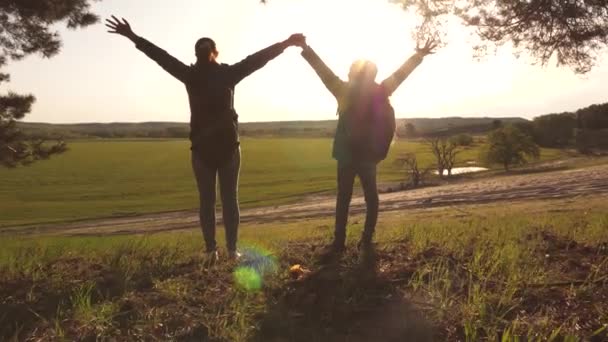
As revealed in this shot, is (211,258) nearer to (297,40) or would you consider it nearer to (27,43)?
(297,40)

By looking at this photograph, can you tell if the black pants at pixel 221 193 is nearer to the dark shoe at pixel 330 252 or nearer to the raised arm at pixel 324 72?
the dark shoe at pixel 330 252

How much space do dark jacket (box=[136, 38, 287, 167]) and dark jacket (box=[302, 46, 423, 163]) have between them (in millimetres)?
601

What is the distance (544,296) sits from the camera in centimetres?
389

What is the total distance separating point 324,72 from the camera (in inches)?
225

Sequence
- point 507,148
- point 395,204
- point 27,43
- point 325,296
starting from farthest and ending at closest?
point 507,148
point 395,204
point 27,43
point 325,296

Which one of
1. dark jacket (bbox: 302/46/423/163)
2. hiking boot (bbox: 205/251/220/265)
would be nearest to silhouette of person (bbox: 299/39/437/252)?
dark jacket (bbox: 302/46/423/163)

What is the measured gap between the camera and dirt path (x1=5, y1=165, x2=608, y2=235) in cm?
3475

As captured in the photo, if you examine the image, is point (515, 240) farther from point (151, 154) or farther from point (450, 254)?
point (151, 154)

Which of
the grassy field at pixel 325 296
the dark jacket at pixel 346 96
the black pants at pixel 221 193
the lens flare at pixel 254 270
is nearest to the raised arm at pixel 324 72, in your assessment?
the dark jacket at pixel 346 96

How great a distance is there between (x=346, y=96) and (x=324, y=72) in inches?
13.5

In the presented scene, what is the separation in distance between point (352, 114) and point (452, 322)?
246 cm

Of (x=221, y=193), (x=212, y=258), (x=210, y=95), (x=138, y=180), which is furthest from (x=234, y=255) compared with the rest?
(x=138, y=180)

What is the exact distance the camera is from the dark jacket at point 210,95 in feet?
17.7

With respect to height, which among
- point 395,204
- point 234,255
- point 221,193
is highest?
point 221,193
